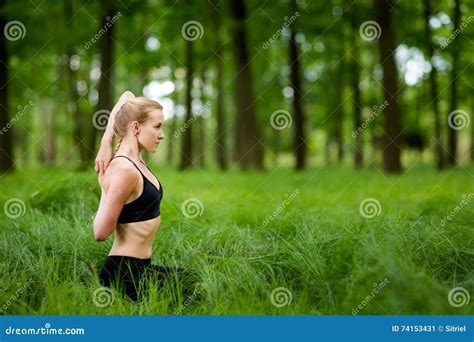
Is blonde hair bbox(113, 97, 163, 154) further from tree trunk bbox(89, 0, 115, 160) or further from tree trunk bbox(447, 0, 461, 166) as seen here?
tree trunk bbox(447, 0, 461, 166)

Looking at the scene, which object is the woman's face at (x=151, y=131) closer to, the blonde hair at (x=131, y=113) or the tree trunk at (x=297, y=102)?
the blonde hair at (x=131, y=113)

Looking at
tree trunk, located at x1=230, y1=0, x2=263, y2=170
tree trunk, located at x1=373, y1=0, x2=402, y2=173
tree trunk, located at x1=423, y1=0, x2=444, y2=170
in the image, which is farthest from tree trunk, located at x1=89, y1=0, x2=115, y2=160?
tree trunk, located at x1=423, y1=0, x2=444, y2=170

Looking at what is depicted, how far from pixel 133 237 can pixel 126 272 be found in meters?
0.24

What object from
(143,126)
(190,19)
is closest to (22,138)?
(190,19)

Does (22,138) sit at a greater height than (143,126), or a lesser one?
lesser

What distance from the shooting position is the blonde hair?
9.35ft

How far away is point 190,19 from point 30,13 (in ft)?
13.4

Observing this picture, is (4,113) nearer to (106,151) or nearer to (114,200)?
(106,151)

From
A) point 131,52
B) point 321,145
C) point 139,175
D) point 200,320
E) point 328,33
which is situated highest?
point 328,33

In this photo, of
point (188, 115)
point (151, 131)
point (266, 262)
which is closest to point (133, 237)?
point (151, 131)

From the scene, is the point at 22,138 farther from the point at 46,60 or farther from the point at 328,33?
the point at 328,33

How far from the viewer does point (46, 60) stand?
59.4 feet

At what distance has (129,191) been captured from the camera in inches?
109

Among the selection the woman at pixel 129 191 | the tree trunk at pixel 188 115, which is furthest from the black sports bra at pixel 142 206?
the tree trunk at pixel 188 115
